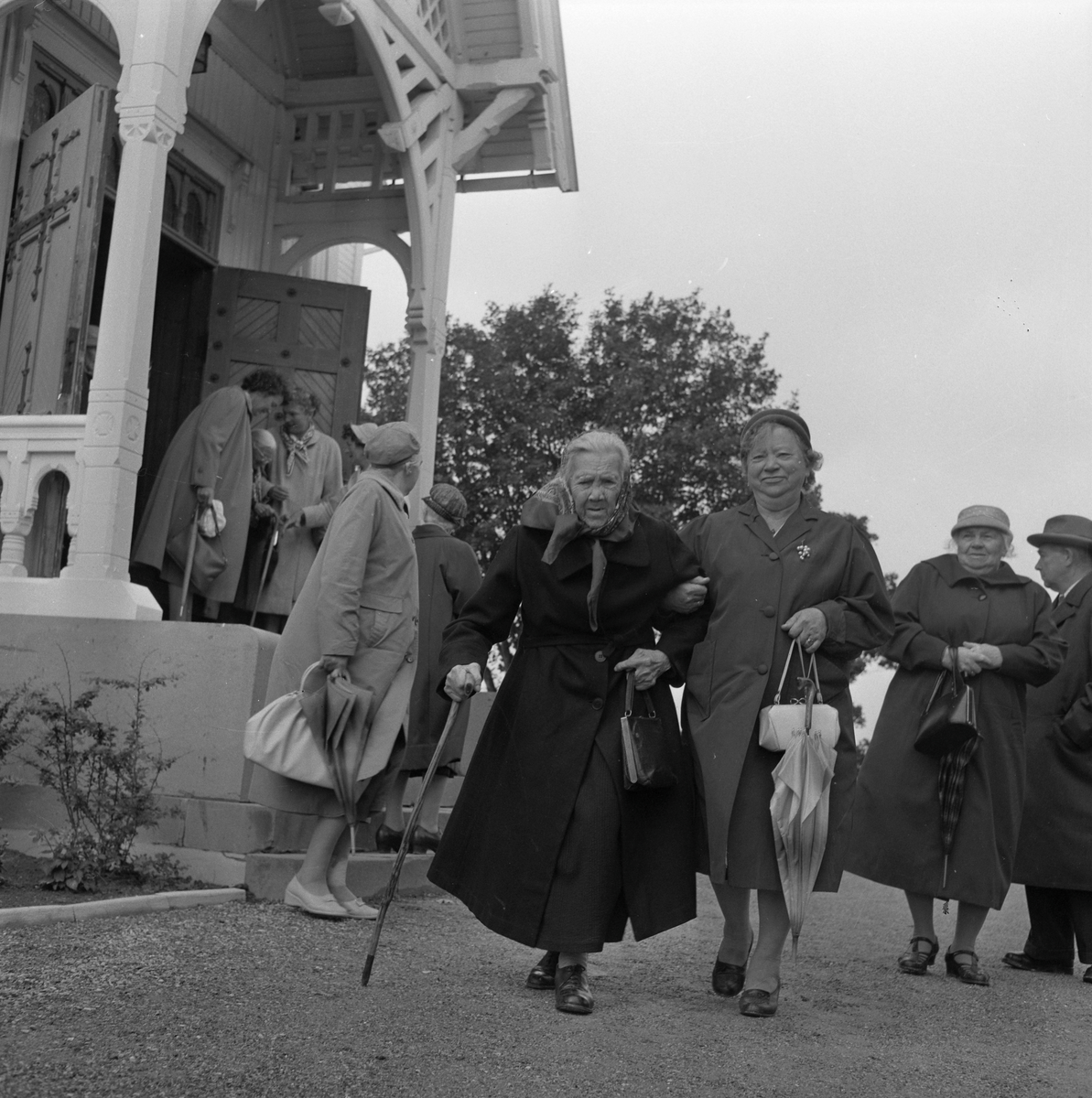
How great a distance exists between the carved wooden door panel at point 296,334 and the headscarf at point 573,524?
6057 millimetres

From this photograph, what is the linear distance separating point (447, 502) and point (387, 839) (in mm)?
1776

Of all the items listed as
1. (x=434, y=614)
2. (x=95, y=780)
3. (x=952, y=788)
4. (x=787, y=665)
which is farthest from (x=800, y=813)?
(x=434, y=614)

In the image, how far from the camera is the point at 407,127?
10164 mm

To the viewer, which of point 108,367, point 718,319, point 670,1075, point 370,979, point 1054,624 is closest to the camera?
point 670,1075

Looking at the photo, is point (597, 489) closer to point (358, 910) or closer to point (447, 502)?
point (358, 910)

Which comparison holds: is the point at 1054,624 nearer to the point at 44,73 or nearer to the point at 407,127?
the point at 407,127

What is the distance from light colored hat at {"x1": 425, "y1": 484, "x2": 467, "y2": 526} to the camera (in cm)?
779

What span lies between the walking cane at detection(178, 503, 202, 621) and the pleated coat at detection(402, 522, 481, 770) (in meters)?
1.58

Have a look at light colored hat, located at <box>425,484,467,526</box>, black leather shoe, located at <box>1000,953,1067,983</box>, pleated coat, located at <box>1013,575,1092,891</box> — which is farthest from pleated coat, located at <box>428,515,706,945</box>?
light colored hat, located at <box>425,484,467,526</box>

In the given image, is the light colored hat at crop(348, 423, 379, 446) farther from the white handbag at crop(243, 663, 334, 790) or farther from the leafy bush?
the leafy bush

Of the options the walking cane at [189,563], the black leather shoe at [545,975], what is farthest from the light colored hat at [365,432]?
A: the black leather shoe at [545,975]

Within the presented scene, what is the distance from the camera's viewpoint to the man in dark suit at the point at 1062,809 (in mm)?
6531

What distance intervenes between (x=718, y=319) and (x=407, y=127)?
1913cm

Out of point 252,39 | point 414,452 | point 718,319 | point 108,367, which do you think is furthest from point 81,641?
point 718,319
